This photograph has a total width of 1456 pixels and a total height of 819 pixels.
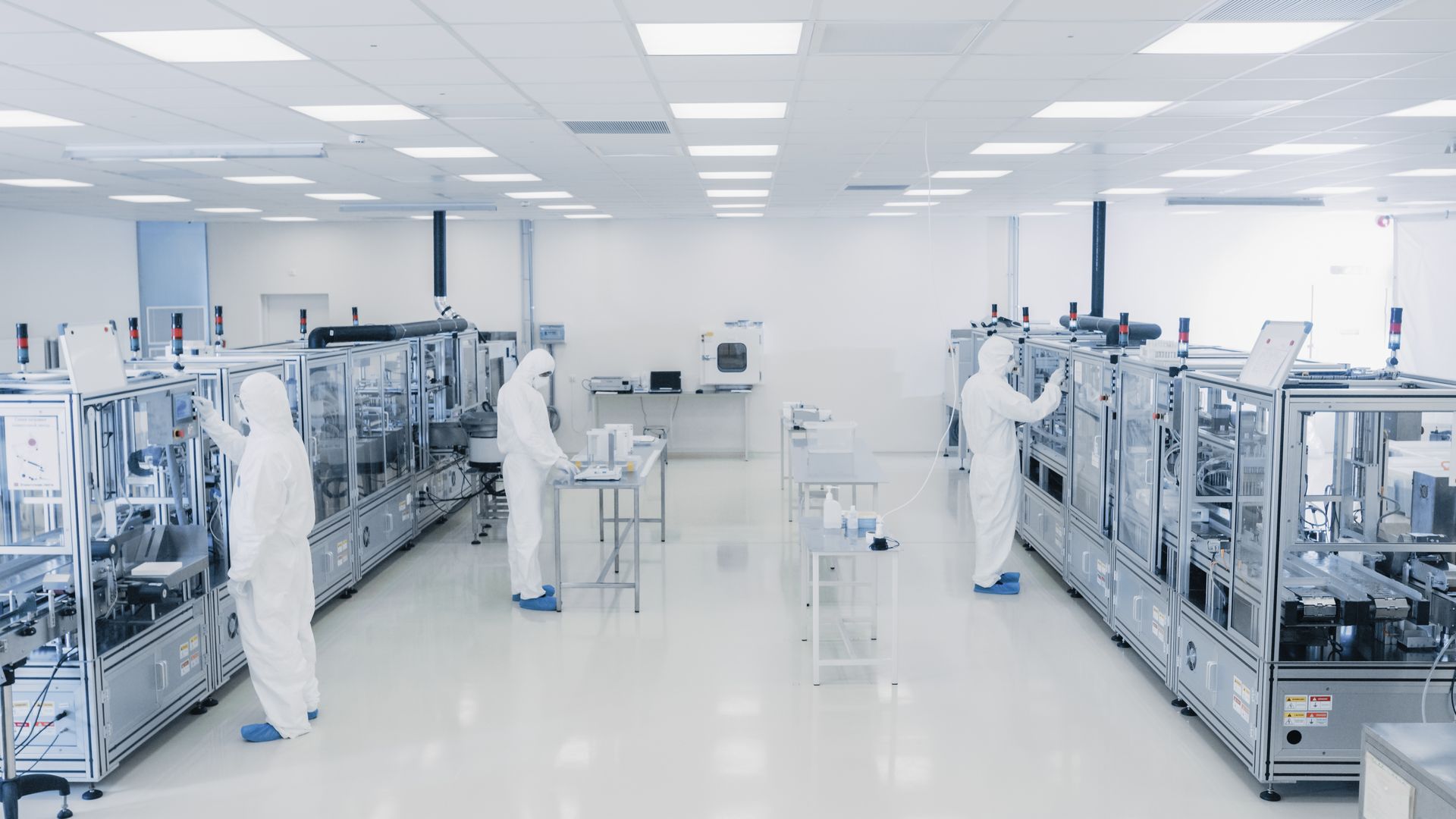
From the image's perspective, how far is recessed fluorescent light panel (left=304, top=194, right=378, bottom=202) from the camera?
301 inches

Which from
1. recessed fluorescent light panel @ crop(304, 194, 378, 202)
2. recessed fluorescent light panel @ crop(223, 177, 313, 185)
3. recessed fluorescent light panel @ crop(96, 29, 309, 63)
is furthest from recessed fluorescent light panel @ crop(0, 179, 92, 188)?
recessed fluorescent light panel @ crop(96, 29, 309, 63)

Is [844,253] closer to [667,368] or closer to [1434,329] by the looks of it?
[667,368]

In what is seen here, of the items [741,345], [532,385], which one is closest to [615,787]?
[532,385]

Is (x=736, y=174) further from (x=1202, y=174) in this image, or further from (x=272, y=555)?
(x=272, y=555)

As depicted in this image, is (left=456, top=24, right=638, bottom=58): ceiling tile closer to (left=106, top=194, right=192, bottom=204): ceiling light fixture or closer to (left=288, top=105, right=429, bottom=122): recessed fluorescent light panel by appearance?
(left=288, top=105, right=429, bottom=122): recessed fluorescent light panel

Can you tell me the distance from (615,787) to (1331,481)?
10.4 feet

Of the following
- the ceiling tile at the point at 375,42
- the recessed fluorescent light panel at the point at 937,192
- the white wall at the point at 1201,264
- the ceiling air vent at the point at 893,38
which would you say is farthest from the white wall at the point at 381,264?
the ceiling air vent at the point at 893,38

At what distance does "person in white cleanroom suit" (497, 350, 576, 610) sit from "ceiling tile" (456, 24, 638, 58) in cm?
242

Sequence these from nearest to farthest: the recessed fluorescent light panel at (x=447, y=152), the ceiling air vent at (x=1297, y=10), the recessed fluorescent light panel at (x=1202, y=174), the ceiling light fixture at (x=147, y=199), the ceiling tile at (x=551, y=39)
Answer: the ceiling air vent at (x=1297, y=10)
the ceiling tile at (x=551, y=39)
the recessed fluorescent light panel at (x=447, y=152)
the recessed fluorescent light panel at (x=1202, y=174)
the ceiling light fixture at (x=147, y=199)

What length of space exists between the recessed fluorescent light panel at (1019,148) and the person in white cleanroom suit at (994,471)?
3.56ft

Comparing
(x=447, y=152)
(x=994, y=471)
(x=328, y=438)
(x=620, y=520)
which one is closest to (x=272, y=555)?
(x=328, y=438)

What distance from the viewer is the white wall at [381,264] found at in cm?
1034

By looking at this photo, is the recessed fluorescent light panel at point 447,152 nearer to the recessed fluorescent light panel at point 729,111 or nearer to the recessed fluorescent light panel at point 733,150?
the recessed fluorescent light panel at point 733,150

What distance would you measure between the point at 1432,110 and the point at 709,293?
6.81 metres
